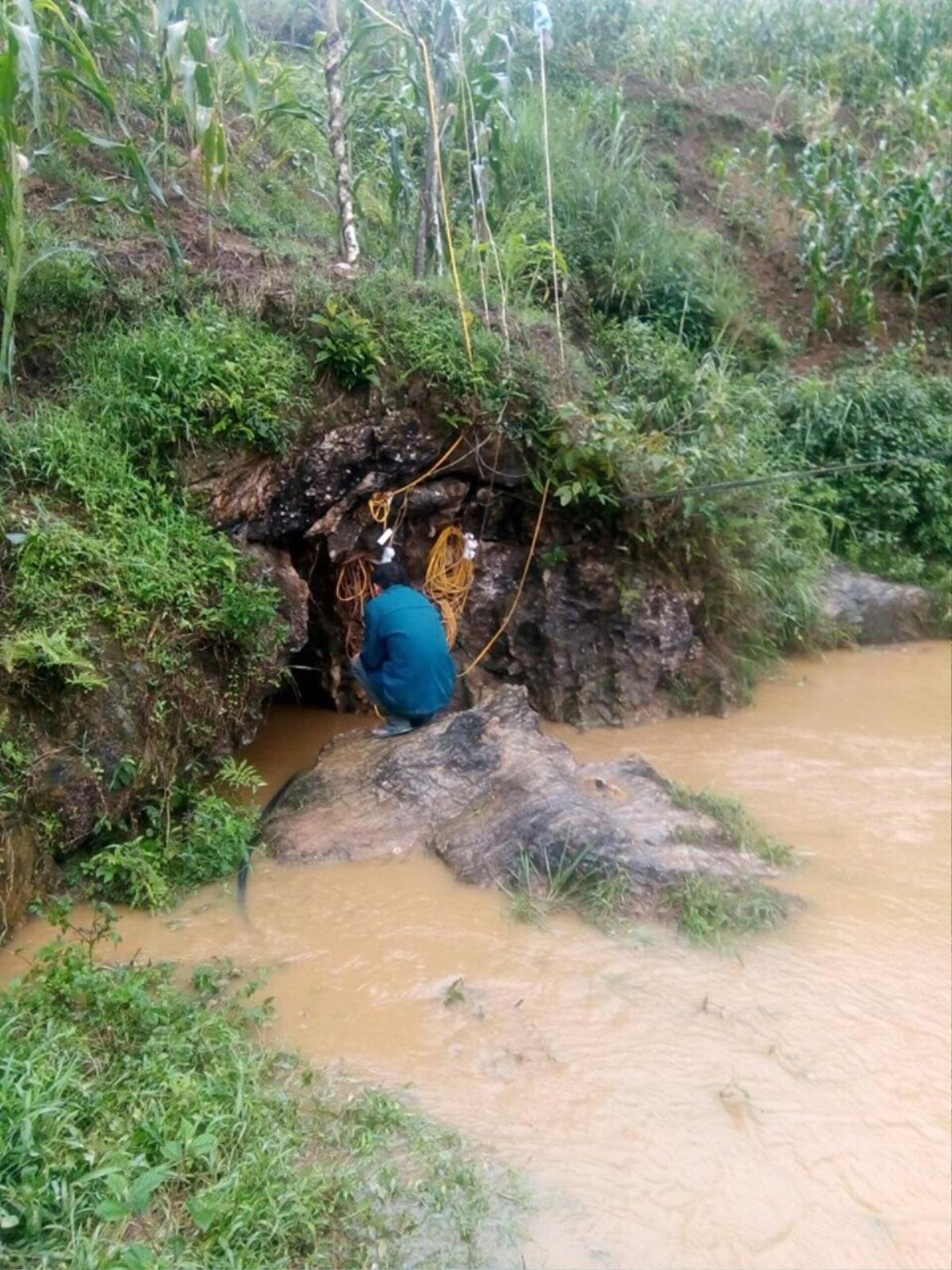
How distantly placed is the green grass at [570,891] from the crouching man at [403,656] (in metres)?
1.58

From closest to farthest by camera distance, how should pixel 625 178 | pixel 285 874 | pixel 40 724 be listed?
pixel 40 724
pixel 285 874
pixel 625 178

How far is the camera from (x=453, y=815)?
17.9 feet

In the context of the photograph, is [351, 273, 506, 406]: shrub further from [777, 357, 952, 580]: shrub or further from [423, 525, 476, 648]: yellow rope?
[777, 357, 952, 580]: shrub

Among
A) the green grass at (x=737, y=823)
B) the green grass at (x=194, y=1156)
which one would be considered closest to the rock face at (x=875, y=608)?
the green grass at (x=737, y=823)

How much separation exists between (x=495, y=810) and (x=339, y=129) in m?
4.43

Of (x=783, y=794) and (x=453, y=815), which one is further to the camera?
(x=783, y=794)

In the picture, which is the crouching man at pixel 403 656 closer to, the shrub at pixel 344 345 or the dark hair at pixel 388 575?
the dark hair at pixel 388 575

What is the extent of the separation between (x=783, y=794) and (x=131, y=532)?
3731mm

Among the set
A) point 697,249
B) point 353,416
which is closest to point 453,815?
point 353,416

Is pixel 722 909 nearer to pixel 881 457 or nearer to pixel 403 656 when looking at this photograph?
pixel 403 656

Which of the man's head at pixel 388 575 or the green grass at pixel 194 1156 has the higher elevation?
the man's head at pixel 388 575

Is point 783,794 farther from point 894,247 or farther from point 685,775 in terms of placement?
point 894,247

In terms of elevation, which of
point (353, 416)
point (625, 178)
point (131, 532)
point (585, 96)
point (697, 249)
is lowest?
point (131, 532)

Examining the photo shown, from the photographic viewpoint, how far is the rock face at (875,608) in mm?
8977
